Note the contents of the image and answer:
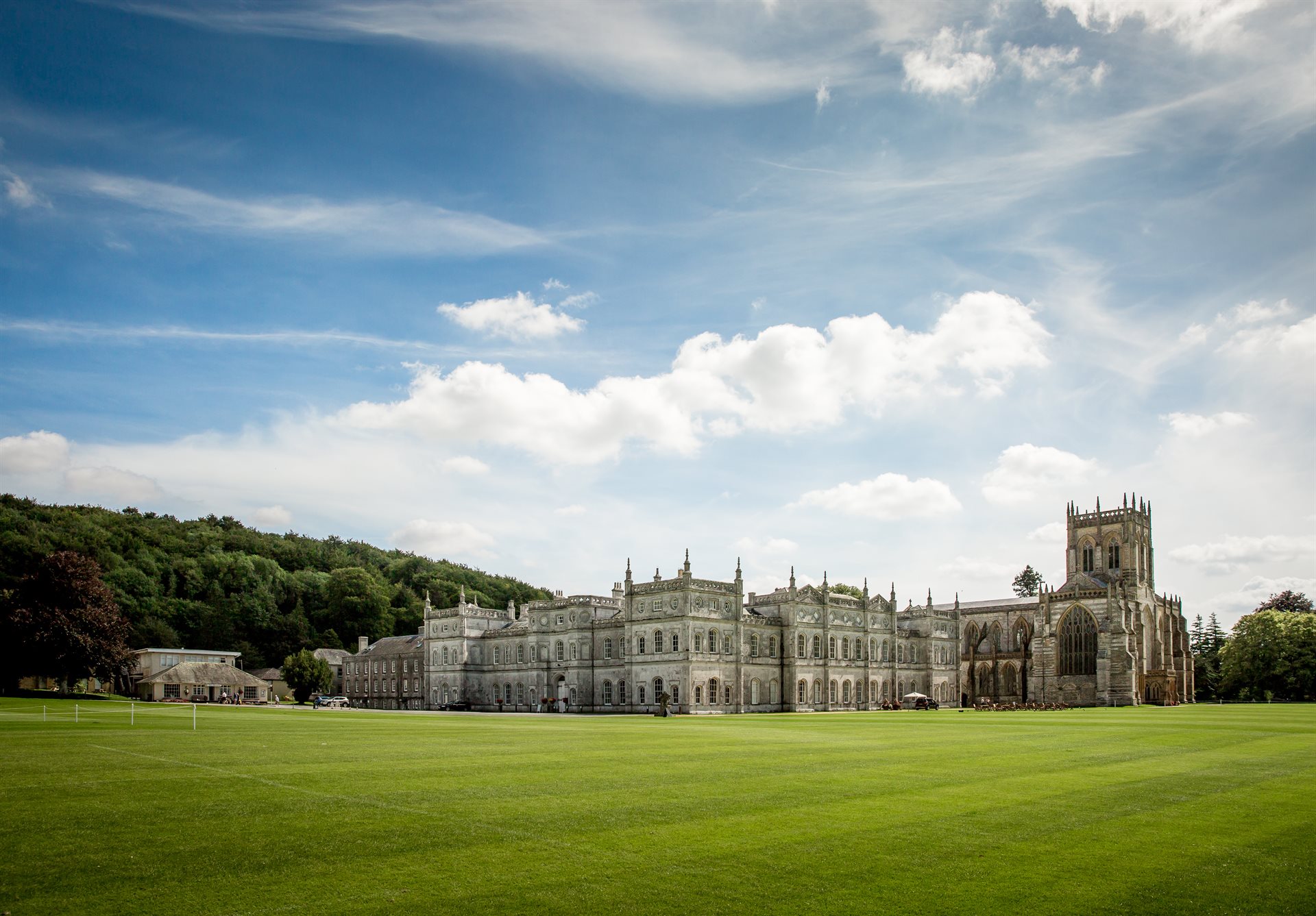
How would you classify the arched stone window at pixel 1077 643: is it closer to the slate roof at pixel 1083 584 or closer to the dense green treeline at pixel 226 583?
the slate roof at pixel 1083 584

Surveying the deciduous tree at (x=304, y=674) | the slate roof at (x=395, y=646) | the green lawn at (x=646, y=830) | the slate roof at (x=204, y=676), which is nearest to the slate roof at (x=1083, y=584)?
the slate roof at (x=395, y=646)

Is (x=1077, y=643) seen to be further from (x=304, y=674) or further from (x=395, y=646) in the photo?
(x=304, y=674)

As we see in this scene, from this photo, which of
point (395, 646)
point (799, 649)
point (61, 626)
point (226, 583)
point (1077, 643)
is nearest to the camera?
point (61, 626)

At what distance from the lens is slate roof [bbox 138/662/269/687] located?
86625 mm

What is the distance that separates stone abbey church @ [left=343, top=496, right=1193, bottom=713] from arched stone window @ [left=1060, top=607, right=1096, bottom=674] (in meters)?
0.12

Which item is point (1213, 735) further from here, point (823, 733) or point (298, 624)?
point (298, 624)

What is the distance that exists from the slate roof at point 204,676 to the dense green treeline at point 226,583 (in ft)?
50.5

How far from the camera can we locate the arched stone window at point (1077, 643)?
3457 inches

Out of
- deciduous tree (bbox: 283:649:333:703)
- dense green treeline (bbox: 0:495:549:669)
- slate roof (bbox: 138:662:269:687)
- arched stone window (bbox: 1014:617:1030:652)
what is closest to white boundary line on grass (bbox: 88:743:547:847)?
deciduous tree (bbox: 283:649:333:703)

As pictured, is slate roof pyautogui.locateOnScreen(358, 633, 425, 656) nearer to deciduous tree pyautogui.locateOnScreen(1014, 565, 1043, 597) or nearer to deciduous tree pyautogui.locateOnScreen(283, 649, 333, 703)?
deciduous tree pyautogui.locateOnScreen(283, 649, 333, 703)

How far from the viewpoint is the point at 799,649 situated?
271ft

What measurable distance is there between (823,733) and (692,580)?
125 feet

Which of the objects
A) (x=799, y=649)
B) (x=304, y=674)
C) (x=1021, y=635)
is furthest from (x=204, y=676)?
(x=1021, y=635)

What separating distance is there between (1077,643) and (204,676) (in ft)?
267
